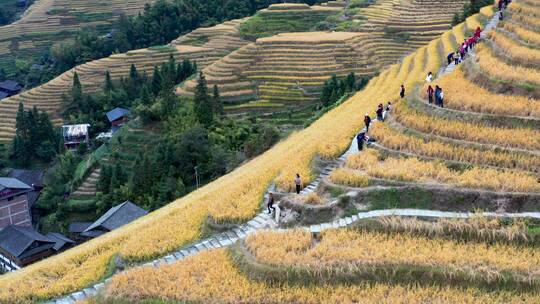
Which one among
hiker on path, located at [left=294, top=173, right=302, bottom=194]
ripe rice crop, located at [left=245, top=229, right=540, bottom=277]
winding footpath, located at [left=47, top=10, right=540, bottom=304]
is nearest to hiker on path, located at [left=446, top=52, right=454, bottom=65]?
winding footpath, located at [left=47, top=10, right=540, bottom=304]

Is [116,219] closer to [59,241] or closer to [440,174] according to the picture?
[59,241]

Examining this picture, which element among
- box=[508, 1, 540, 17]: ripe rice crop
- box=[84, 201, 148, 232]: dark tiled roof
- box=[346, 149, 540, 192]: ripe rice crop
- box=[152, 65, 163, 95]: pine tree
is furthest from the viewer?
box=[152, 65, 163, 95]: pine tree

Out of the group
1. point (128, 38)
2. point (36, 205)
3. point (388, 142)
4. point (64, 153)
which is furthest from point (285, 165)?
point (128, 38)

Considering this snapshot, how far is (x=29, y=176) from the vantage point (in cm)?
3966

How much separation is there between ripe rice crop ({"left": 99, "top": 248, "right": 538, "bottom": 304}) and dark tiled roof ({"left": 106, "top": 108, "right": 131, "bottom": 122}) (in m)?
36.2

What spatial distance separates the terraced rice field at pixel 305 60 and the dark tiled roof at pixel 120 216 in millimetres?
15260

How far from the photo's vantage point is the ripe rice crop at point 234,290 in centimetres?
923

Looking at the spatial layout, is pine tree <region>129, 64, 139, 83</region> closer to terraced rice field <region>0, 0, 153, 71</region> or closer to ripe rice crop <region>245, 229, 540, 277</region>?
terraced rice field <region>0, 0, 153, 71</region>

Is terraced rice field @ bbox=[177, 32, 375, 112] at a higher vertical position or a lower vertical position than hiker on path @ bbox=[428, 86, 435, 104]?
lower

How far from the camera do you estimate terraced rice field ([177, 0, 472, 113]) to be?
137 ft

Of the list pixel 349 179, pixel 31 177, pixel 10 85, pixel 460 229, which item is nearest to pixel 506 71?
pixel 349 179

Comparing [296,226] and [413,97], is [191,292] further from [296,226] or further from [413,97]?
[413,97]

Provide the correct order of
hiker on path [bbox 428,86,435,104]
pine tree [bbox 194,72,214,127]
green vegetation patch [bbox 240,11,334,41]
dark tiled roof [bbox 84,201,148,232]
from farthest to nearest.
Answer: green vegetation patch [bbox 240,11,334,41] → pine tree [bbox 194,72,214,127] → dark tiled roof [bbox 84,201,148,232] → hiker on path [bbox 428,86,435,104]

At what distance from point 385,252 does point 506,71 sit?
9845mm
